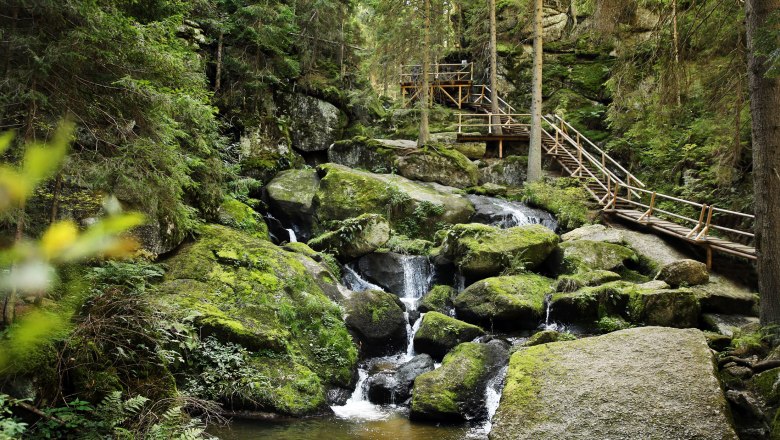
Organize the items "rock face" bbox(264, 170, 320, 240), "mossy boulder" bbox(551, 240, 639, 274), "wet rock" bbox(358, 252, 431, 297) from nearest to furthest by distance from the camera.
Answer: "mossy boulder" bbox(551, 240, 639, 274), "wet rock" bbox(358, 252, 431, 297), "rock face" bbox(264, 170, 320, 240)

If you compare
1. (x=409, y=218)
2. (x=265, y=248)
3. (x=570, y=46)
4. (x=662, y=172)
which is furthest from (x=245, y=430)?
(x=570, y=46)

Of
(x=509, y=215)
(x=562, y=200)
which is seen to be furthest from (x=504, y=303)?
(x=562, y=200)

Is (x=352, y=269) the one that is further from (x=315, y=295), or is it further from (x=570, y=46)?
(x=570, y=46)

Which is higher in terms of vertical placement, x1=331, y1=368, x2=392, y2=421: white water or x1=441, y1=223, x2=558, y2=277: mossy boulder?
x1=441, y1=223, x2=558, y2=277: mossy boulder

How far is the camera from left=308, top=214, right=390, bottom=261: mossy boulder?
1440 centimetres

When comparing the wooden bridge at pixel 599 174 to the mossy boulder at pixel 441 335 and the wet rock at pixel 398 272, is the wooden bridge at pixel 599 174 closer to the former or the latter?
the wet rock at pixel 398 272

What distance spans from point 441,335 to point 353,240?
489 cm

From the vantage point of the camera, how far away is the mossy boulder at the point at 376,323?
10.9 m

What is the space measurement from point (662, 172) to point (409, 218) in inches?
392

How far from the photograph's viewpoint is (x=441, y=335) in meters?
10.4

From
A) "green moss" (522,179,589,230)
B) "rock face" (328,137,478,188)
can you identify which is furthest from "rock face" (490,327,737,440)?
"rock face" (328,137,478,188)

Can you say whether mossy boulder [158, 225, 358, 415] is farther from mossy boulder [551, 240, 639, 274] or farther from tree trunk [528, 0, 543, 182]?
tree trunk [528, 0, 543, 182]

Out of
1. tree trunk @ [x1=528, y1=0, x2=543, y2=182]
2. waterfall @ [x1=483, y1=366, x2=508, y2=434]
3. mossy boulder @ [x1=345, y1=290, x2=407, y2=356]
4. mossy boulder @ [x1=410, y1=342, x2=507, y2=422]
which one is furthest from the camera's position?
tree trunk @ [x1=528, y1=0, x2=543, y2=182]

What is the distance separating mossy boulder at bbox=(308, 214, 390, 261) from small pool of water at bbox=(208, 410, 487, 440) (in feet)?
21.8
